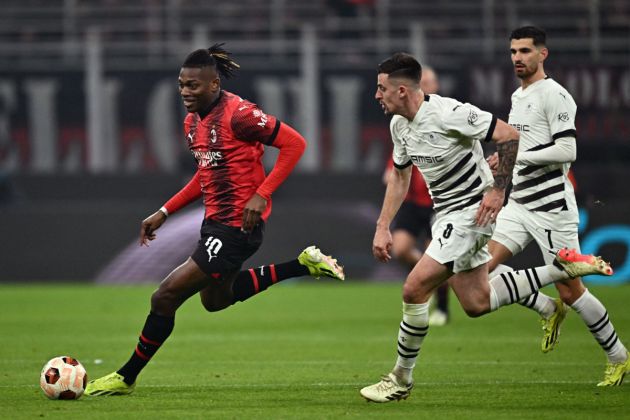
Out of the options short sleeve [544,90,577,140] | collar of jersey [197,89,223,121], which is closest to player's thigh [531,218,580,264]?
short sleeve [544,90,577,140]

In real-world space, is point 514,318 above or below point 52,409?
below

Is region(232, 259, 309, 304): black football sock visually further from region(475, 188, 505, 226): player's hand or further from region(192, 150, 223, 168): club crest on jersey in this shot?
region(475, 188, 505, 226): player's hand

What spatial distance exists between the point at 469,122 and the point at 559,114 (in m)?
1.23

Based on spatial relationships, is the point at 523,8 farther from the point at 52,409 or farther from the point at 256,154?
the point at 52,409

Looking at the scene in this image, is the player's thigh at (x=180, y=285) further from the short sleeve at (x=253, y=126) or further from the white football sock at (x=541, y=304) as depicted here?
the white football sock at (x=541, y=304)

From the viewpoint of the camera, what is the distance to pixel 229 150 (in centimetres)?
816

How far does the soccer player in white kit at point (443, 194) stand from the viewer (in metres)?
7.53

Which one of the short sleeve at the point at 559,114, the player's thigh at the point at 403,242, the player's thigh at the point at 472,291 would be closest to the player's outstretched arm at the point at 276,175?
the player's thigh at the point at 472,291

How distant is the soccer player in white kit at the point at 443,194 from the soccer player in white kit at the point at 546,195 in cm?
67

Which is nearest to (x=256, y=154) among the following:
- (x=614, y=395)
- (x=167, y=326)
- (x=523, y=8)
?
(x=167, y=326)

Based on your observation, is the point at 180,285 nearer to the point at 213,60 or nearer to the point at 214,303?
the point at 214,303

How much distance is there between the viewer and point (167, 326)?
8.01 m

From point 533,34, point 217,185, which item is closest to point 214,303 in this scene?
point 217,185

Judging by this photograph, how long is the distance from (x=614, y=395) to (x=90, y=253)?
41.2 ft
